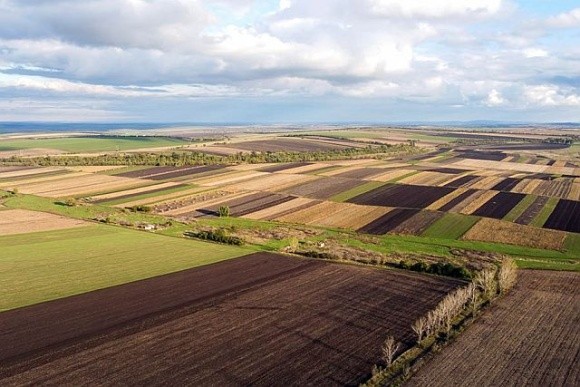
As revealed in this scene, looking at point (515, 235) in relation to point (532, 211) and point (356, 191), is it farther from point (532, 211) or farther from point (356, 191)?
point (356, 191)

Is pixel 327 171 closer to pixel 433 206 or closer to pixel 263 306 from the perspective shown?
pixel 433 206

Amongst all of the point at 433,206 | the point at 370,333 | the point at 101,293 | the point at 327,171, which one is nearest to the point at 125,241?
the point at 101,293

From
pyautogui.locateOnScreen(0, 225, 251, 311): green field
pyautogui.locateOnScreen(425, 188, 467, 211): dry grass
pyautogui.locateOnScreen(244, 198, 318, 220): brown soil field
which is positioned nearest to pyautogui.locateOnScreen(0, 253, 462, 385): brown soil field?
pyautogui.locateOnScreen(0, 225, 251, 311): green field

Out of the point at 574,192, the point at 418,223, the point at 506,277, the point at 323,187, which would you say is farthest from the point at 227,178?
the point at 506,277

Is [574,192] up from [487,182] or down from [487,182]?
down

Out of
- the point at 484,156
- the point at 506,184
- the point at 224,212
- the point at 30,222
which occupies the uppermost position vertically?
the point at 484,156

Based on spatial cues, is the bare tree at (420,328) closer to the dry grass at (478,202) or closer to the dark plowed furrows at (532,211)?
the dark plowed furrows at (532,211)
